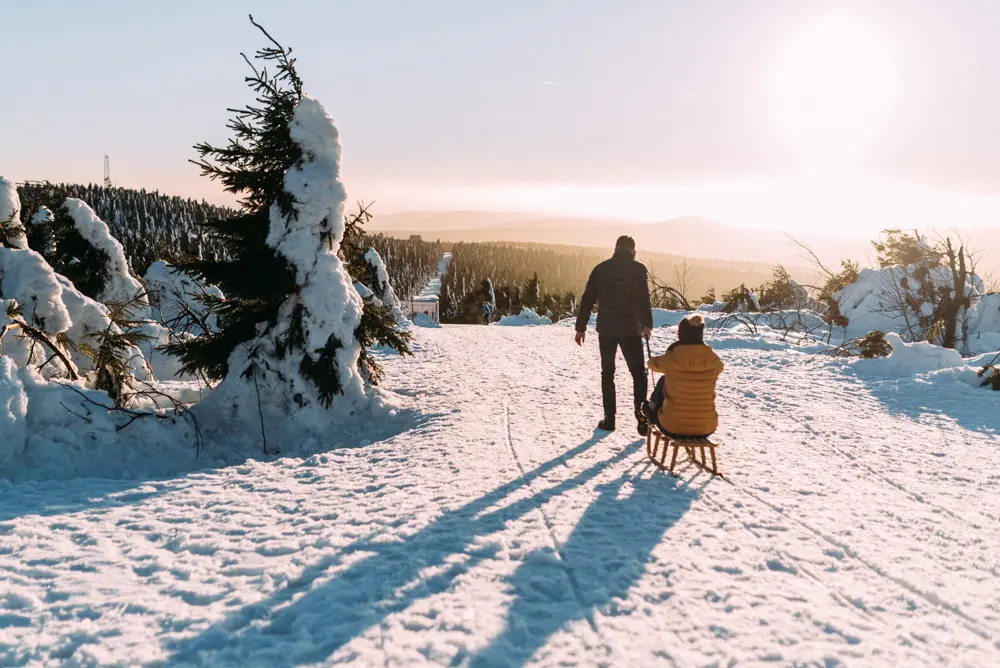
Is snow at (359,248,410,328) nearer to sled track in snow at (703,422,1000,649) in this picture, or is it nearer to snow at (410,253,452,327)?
snow at (410,253,452,327)

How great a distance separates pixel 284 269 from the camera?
23.5 ft

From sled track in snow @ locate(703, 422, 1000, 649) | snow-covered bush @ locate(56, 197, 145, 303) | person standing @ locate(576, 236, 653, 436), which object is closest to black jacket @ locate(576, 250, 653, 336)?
person standing @ locate(576, 236, 653, 436)

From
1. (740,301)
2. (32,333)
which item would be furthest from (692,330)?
(740,301)

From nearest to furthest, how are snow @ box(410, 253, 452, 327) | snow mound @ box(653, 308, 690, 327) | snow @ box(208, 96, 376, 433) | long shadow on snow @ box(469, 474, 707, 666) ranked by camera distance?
long shadow on snow @ box(469, 474, 707, 666)
snow @ box(208, 96, 376, 433)
snow mound @ box(653, 308, 690, 327)
snow @ box(410, 253, 452, 327)

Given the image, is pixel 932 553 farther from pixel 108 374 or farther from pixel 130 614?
pixel 108 374

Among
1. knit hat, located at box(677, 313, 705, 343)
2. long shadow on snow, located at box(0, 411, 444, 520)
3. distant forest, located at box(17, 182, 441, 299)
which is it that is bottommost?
long shadow on snow, located at box(0, 411, 444, 520)

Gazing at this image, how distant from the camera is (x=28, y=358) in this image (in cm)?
616

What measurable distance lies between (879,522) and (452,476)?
3640mm

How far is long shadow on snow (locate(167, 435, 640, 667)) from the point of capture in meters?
2.73

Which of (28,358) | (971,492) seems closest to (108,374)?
(28,358)

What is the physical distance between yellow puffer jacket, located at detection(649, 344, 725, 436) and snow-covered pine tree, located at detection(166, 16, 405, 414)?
4.19 meters

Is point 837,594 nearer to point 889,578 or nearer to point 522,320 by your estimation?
point 889,578

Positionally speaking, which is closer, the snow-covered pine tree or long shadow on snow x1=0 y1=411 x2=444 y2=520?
long shadow on snow x1=0 y1=411 x2=444 y2=520

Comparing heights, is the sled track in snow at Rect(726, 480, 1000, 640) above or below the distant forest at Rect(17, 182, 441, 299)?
below
